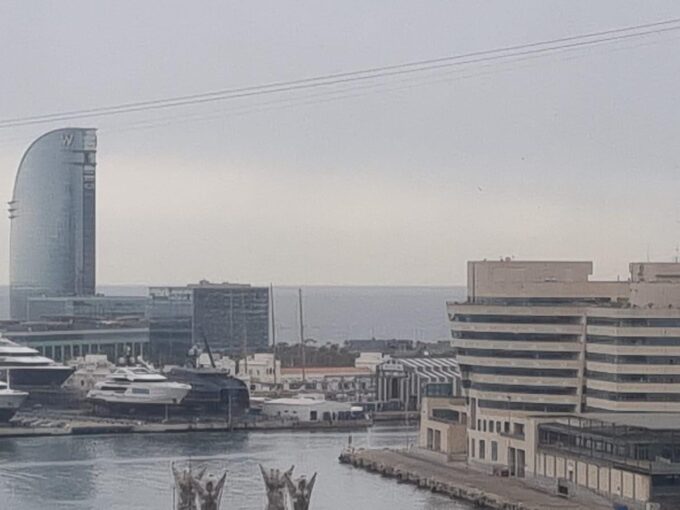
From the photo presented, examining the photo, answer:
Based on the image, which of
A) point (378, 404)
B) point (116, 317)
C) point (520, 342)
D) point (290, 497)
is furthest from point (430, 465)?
point (116, 317)

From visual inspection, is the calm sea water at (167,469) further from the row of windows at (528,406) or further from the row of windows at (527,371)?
the row of windows at (527,371)

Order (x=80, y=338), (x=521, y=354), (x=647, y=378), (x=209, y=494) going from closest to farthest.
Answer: (x=209, y=494)
(x=647, y=378)
(x=521, y=354)
(x=80, y=338)

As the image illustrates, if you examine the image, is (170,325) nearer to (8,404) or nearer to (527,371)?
(8,404)

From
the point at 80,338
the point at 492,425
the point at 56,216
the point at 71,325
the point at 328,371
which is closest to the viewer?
the point at 492,425

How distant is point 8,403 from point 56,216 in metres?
23.2

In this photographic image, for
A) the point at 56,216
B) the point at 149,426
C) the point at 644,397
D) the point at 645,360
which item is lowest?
the point at 149,426

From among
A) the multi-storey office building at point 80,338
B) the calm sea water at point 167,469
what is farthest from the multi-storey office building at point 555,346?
the multi-storey office building at point 80,338

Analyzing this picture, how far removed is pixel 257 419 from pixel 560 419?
11.0 m

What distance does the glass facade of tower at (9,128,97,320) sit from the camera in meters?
51.5

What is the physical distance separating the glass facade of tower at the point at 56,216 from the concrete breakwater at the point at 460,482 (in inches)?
1119

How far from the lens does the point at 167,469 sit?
871 inches

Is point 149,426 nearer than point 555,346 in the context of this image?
No

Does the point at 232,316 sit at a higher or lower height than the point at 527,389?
higher

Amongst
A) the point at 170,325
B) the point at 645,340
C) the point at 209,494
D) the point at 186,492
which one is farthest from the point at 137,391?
the point at 209,494
